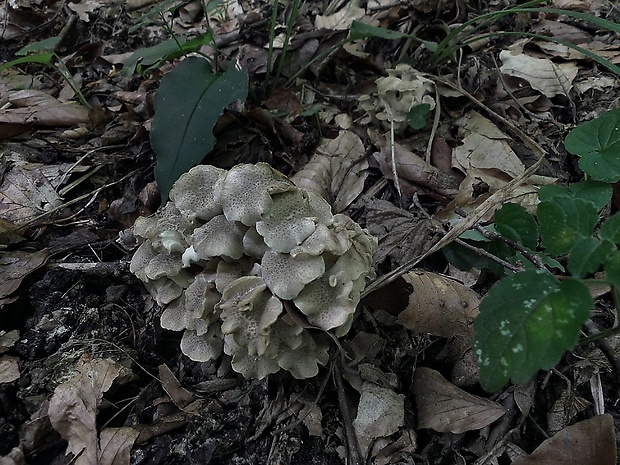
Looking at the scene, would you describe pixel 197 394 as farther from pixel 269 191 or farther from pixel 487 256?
pixel 487 256

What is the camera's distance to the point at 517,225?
195 centimetres

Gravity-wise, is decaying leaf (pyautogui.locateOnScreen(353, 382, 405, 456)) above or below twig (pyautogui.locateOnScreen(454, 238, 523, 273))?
below

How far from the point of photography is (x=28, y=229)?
268 cm

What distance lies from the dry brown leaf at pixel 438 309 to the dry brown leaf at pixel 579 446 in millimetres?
506

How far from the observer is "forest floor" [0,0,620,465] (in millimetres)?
1931

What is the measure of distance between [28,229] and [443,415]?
2295 millimetres

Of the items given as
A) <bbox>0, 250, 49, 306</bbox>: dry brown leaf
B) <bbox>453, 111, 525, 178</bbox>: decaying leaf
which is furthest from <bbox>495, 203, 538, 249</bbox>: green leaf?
Answer: <bbox>0, 250, 49, 306</bbox>: dry brown leaf

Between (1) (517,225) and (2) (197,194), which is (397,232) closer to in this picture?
(1) (517,225)

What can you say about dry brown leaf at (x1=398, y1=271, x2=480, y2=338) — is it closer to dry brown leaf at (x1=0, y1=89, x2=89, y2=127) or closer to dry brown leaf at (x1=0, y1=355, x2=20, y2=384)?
dry brown leaf at (x1=0, y1=355, x2=20, y2=384)

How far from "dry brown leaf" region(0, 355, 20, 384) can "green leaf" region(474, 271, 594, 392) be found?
1870 mm

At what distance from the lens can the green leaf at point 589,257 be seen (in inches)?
52.9

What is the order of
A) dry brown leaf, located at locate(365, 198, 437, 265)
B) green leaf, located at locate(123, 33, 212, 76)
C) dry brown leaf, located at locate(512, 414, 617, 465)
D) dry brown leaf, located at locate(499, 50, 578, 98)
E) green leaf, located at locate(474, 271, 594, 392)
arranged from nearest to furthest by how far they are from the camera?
green leaf, located at locate(474, 271, 594, 392), dry brown leaf, located at locate(512, 414, 617, 465), dry brown leaf, located at locate(365, 198, 437, 265), green leaf, located at locate(123, 33, 212, 76), dry brown leaf, located at locate(499, 50, 578, 98)

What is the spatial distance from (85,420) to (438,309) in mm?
1494

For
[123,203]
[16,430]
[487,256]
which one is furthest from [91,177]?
[487,256]
